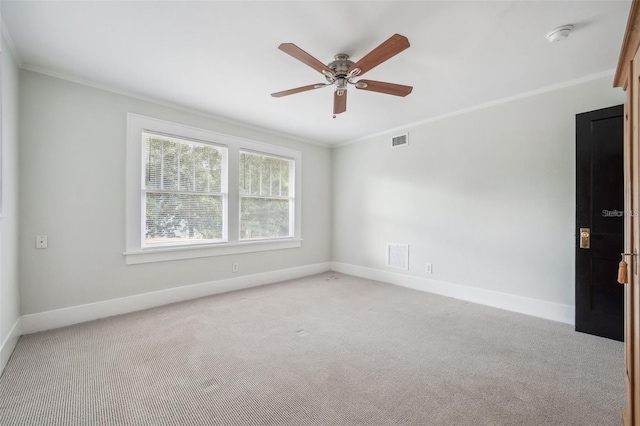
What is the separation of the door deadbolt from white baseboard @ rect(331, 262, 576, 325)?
2.37ft

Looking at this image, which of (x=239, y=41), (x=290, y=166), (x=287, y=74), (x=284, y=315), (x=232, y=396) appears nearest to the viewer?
(x=232, y=396)

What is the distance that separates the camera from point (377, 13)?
1.97 m

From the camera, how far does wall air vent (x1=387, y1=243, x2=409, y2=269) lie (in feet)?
14.7

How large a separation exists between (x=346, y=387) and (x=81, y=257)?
3.03m

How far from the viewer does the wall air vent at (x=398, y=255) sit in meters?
4.47

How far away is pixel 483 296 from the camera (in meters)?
3.64

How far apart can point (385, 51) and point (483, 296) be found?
3.25m

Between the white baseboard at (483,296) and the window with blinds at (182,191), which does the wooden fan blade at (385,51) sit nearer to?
the window with blinds at (182,191)

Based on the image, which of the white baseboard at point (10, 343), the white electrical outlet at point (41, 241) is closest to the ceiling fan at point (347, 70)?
the white electrical outlet at point (41, 241)

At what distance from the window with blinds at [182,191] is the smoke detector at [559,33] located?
381 centimetres

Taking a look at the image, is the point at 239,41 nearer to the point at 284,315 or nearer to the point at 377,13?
the point at 377,13

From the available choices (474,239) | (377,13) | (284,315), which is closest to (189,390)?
(284,315)

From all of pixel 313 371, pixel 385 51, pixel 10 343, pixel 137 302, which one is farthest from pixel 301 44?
pixel 10 343

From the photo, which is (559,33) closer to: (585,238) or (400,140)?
(585,238)
